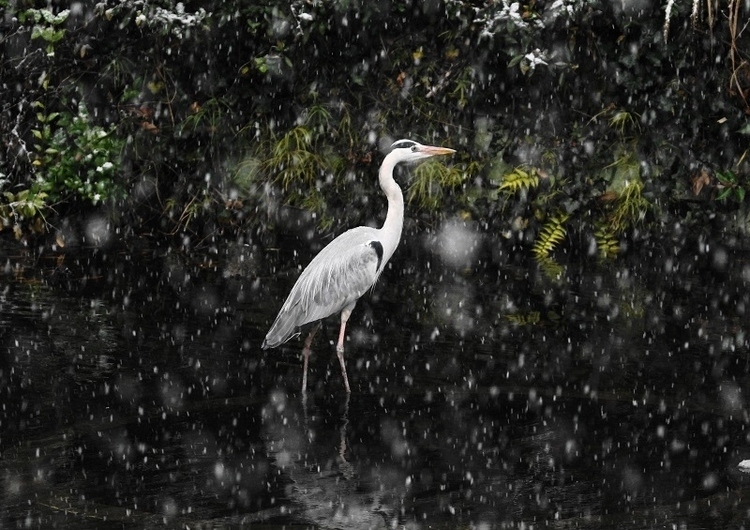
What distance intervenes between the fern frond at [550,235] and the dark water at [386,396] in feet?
1.02

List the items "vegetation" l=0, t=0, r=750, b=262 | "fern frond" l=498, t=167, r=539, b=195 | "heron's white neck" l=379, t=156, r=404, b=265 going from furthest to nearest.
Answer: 1. "fern frond" l=498, t=167, r=539, b=195
2. "vegetation" l=0, t=0, r=750, b=262
3. "heron's white neck" l=379, t=156, r=404, b=265

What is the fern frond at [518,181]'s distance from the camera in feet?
41.9

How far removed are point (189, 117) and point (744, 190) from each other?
5951 mm

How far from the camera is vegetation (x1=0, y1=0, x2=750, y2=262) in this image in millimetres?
12578

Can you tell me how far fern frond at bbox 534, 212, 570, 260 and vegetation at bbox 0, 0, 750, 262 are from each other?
0.02 m

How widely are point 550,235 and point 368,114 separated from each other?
7.94 feet

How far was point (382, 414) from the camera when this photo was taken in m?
7.74

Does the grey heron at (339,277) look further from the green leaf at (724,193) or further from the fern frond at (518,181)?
the green leaf at (724,193)

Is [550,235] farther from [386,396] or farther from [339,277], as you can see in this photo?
[386,396]

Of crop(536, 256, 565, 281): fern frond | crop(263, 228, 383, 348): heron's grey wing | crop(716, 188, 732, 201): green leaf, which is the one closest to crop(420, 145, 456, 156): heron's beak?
crop(263, 228, 383, 348): heron's grey wing

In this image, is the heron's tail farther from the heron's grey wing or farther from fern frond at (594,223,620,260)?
Answer: fern frond at (594,223,620,260)

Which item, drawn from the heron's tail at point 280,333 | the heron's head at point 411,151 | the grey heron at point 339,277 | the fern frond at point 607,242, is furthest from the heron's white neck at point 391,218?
the fern frond at point 607,242

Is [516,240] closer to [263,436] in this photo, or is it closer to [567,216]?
[567,216]

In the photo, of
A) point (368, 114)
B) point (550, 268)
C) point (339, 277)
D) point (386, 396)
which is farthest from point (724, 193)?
point (386, 396)
